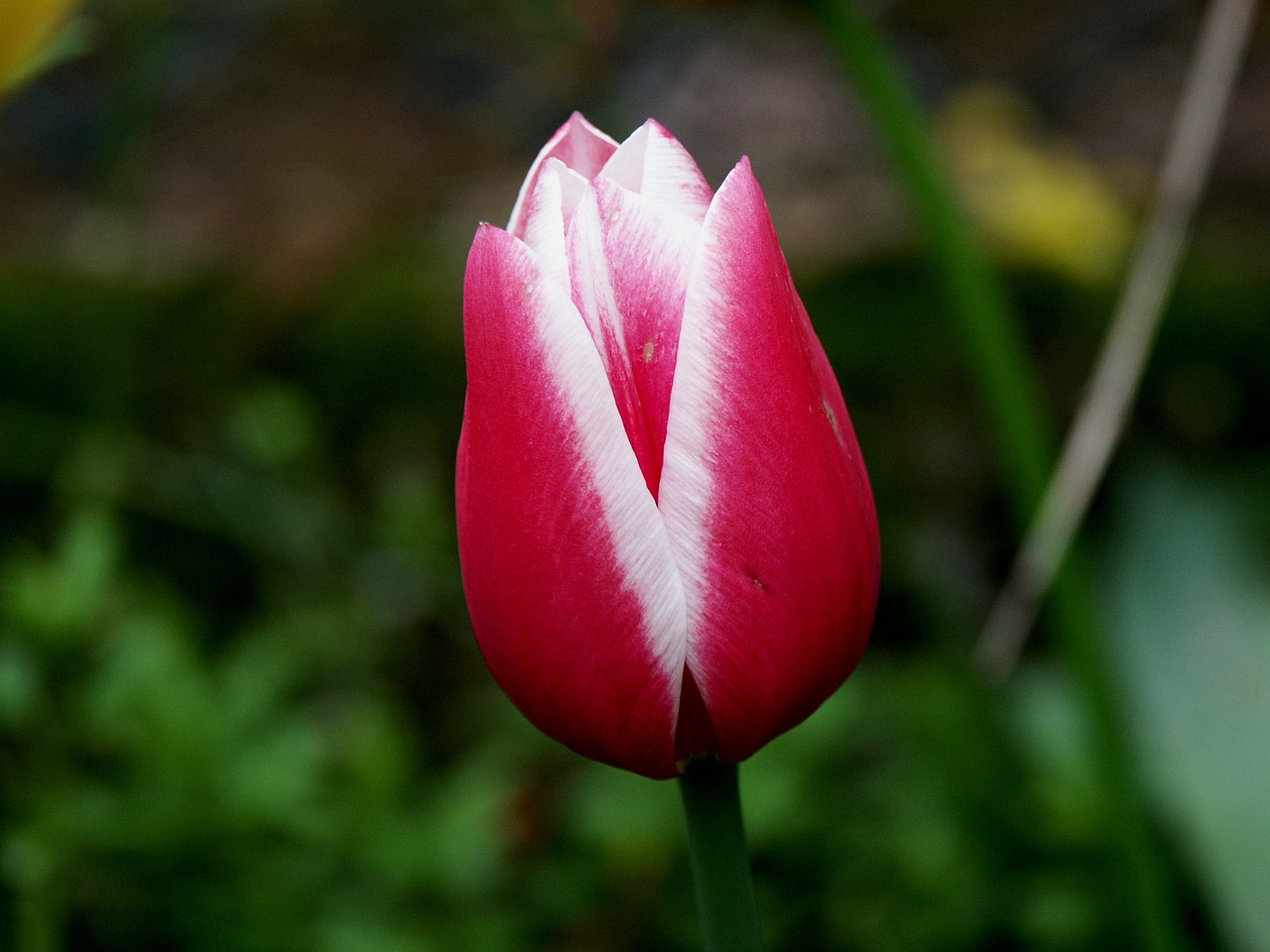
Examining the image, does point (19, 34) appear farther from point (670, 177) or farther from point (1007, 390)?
point (1007, 390)

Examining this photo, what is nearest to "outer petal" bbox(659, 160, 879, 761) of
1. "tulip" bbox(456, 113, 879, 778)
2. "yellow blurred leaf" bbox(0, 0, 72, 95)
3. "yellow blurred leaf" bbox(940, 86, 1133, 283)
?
"tulip" bbox(456, 113, 879, 778)

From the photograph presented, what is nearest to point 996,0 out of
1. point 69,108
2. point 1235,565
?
point 1235,565

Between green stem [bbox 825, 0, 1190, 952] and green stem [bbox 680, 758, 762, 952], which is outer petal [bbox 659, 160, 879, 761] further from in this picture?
green stem [bbox 825, 0, 1190, 952]

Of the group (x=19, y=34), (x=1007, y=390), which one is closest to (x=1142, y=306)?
(x=1007, y=390)

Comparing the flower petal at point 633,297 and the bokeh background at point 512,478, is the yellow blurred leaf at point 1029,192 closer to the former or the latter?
the bokeh background at point 512,478

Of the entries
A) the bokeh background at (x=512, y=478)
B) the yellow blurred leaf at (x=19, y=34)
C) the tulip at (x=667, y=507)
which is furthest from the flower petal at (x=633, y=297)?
the bokeh background at (x=512, y=478)
